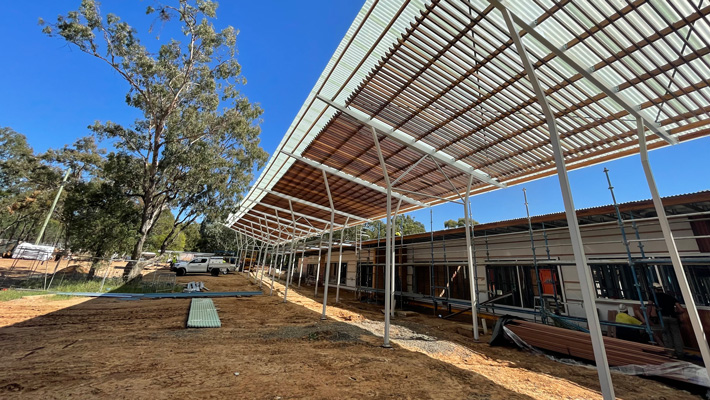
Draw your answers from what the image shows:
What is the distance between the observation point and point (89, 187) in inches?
679

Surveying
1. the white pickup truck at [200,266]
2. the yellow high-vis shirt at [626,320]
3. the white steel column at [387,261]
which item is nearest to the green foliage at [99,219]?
the white pickup truck at [200,266]

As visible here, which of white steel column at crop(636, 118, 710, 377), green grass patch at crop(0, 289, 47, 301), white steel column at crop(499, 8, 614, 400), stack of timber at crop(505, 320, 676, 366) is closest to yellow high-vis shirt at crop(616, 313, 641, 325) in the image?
stack of timber at crop(505, 320, 676, 366)

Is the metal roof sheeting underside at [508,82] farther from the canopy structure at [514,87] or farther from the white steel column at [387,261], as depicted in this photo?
the white steel column at [387,261]

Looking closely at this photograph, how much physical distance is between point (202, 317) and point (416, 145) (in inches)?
361

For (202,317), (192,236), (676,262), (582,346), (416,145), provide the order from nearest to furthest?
(676,262) → (582,346) → (416,145) → (202,317) → (192,236)

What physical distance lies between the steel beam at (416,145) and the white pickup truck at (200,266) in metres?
28.9

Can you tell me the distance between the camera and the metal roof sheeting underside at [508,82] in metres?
4.11

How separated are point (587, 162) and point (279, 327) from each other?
997 cm

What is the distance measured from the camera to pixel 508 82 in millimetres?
5375

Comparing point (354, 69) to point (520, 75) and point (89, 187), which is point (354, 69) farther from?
point (89, 187)

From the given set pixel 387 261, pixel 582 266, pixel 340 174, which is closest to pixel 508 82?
pixel 582 266

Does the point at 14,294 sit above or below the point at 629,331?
below

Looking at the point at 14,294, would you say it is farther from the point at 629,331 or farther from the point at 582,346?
the point at 629,331

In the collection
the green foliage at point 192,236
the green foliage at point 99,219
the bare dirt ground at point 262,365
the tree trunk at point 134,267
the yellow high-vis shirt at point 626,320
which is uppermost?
the green foliage at point 192,236
